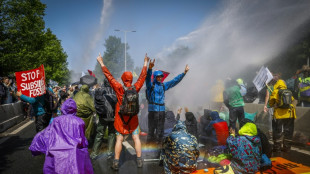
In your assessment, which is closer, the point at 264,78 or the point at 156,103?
the point at 156,103

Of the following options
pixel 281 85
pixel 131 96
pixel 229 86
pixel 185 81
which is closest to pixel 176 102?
pixel 185 81

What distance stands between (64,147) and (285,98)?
460 centimetres

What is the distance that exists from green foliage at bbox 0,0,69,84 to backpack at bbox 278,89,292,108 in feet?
76.6

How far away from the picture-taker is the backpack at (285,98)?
16.1 ft

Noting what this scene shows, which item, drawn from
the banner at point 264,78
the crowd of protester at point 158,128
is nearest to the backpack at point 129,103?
the crowd of protester at point 158,128

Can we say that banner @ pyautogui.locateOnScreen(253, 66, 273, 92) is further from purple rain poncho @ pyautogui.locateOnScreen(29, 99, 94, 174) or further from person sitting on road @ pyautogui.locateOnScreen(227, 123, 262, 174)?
purple rain poncho @ pyautogui.locateOnScreen(29, 99, 94, 174)

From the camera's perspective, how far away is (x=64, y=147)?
2.78 m

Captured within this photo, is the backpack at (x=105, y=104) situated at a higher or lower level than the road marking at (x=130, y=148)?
higher

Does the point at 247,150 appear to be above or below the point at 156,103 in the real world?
below

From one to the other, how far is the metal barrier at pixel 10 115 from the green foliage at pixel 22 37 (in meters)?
12.2

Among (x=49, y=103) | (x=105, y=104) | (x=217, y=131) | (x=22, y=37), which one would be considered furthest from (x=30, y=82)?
(x=22, y=37)

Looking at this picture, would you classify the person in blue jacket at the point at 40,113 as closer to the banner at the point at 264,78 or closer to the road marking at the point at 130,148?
the road marking at the point at 130,148

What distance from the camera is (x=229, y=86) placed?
635cm

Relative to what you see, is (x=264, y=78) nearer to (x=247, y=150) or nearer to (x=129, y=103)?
(x=247, y=150)
